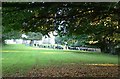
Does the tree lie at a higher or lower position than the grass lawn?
higher

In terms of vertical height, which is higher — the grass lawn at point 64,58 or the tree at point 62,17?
the tree at point 62,17

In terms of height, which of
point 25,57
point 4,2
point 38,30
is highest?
point 4,2

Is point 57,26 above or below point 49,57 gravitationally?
above

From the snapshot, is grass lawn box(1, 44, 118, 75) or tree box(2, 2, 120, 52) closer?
tree box(2, 2, 120, 52)

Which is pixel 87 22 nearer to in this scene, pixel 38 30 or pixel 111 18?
pixel 111 18

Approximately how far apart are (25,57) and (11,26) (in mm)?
9832

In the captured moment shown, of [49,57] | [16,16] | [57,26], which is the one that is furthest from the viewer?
[49,57]

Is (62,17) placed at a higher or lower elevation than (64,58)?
higher

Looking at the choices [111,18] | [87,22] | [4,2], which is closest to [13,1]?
[4,2]

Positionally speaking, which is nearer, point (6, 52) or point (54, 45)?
point (54, 45)

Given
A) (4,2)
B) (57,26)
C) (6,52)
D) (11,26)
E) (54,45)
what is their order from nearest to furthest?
(4,2)
(11,26)
(57,26)
(54,45)
(6,52)

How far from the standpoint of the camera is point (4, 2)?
7668 millimetres

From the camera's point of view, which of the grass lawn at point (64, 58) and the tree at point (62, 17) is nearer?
the tree at point (62, 17)

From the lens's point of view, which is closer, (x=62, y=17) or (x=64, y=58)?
(x=62, y=17)
